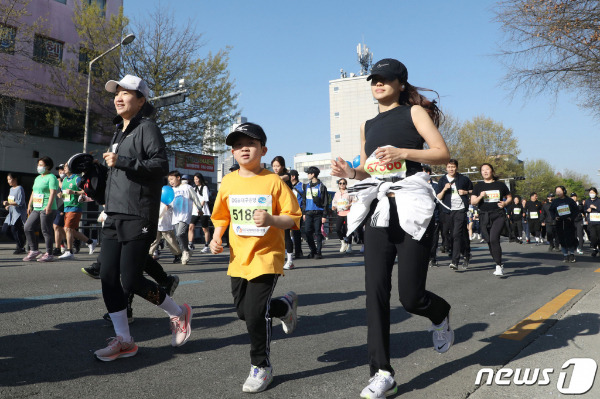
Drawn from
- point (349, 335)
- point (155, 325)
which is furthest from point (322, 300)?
point (155, 325)

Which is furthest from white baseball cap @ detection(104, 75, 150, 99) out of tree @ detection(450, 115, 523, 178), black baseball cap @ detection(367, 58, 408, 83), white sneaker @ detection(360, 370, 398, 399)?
tree @ detection(450, 115, 523, 178)

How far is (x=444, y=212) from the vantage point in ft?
35.6

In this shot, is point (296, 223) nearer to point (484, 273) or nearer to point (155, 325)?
point (155, 325)

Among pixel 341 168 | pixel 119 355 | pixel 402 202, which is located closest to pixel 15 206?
pixel 119 355

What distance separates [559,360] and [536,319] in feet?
5.03

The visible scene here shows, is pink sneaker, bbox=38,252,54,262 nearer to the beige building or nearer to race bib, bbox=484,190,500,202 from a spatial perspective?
race bib, bbox=484,190,500,202

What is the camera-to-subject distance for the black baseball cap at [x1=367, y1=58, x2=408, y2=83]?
314 cm

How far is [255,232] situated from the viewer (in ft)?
10.4

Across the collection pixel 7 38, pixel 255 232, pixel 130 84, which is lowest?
pixel 255 232

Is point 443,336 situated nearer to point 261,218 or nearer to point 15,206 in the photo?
point 261,218

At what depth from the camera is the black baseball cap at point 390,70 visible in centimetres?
314

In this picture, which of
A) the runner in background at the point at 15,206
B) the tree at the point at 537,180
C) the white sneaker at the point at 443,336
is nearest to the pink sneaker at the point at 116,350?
the white sneaker at the point at 443,336

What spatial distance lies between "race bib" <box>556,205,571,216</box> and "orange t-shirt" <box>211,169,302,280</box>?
11.3m

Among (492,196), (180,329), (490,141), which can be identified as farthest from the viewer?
(490,141)
